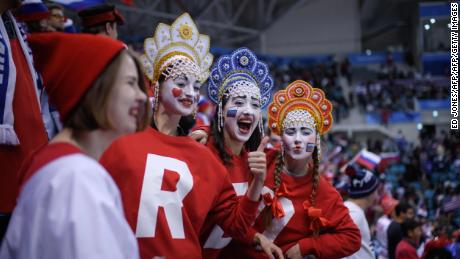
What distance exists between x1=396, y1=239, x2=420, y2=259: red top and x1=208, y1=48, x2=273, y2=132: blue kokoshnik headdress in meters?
3.05

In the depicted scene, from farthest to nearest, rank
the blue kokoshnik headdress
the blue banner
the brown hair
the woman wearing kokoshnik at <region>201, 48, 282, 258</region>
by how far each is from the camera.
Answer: the blue banner → the blue kokoshnik headdress → the woman wearing kokoshnik at <region>201, 48, 282, 258</region> → the brown hair

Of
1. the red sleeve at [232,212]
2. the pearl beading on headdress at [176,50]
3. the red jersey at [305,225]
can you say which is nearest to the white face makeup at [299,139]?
the red jersey at [305,225]

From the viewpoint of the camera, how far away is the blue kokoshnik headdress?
162 inches

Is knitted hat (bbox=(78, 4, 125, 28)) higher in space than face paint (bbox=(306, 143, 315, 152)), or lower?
higher

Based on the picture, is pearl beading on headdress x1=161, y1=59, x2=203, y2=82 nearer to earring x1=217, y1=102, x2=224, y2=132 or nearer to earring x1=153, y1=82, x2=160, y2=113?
earring x1=153, y1=82, x2=160, y2=113

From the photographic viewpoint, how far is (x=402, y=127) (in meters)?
27.4

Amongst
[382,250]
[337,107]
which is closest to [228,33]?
[337,107]

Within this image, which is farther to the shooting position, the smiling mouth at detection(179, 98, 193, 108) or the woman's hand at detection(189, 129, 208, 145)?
the woman's hand at detection(189, 129, 208, 145)

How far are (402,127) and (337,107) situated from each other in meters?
2.83

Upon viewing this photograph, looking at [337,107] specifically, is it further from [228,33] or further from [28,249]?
[28,249]

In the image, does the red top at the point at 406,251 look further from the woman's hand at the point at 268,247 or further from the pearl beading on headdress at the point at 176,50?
the pearl beading on headdress at the point at 176,50

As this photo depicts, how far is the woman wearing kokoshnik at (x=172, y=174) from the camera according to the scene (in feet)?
9.92

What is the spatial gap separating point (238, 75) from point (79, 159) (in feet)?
7.46

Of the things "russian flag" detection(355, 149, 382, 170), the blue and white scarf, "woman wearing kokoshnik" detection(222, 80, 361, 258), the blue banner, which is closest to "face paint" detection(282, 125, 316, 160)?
"woman wearing kokoshnik" detection(222, 80, 361, 258)
